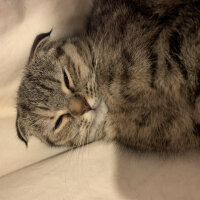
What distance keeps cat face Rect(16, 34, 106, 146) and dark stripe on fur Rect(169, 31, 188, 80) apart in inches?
16.6

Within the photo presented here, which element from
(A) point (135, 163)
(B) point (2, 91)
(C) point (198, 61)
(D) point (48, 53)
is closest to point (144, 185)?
(A) point (135, 163)

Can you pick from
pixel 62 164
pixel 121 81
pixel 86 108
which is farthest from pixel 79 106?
pixel 62 164

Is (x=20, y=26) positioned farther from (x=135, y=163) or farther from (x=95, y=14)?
(x=135, y=163)

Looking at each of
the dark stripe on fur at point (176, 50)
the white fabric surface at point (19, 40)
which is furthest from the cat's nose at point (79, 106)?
the dark stripe on fur at point (176, 50)

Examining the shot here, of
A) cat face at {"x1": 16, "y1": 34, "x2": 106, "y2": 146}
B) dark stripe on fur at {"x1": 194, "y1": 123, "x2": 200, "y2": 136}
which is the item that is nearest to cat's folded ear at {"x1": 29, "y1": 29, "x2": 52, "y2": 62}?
cat face at {"x1": 16, "y1": 34, "x2": 106, "y2": 146}

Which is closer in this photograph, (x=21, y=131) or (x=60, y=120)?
(x=60, y=120)

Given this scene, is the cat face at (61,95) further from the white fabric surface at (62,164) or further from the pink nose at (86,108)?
the white fabric surface at (62,164)

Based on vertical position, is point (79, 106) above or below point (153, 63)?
below

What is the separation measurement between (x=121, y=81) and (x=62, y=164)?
2.06ft

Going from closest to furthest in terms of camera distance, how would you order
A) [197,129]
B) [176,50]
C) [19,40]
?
[176,50]
[197,129]
[19,40]

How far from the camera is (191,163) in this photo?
1.25 m

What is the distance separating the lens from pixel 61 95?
4.10 feet

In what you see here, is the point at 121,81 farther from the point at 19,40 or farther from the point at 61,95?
the point at 19,40

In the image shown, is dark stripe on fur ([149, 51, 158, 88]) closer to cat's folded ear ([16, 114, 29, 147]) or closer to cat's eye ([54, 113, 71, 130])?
cat's eye ([54, 113, 71, 130])
